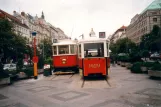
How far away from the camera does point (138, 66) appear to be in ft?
57.7

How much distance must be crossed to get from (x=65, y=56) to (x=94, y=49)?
210 inches

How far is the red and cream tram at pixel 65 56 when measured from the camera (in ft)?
63.3

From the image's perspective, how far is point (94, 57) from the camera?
14086 mm

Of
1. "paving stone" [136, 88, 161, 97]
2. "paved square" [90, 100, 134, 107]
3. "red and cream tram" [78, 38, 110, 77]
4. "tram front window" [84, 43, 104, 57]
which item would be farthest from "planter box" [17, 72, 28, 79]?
"paved square" [90, 100, 134, 107]

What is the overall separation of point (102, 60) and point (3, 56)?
13.2 meters

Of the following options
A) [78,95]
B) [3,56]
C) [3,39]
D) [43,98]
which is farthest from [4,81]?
[3,56]

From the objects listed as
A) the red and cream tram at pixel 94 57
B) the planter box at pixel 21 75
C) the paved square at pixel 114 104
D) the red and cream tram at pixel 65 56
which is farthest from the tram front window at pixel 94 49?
the paved square at pixel 114 104

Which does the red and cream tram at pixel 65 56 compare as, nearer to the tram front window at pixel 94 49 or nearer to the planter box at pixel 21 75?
the planter box at pixel 21 75

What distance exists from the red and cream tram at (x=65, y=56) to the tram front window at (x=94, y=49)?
16.3 ft

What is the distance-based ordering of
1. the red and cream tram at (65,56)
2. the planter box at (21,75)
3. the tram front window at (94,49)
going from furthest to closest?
the red and cream tram at (65,56) → the planter box at (21,75) → the tram front window at (94,49)

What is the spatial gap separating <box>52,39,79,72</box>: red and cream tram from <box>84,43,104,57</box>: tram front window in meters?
4.97

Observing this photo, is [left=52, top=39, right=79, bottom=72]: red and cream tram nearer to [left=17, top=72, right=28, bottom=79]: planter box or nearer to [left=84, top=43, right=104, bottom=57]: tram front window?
[left=17, top=72, right=28, bottom=79]: planter box

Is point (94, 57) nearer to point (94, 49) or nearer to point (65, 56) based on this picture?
point (94, 49)

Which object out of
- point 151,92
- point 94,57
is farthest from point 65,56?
point 151,92
